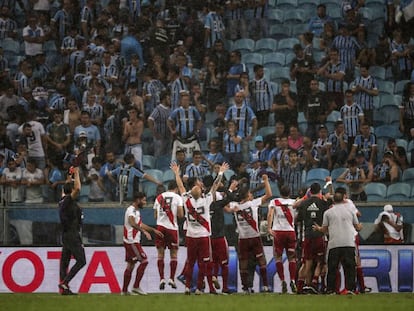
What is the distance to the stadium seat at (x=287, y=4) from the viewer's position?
103ft

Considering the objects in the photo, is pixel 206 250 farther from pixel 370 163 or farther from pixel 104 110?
pixel 104 110

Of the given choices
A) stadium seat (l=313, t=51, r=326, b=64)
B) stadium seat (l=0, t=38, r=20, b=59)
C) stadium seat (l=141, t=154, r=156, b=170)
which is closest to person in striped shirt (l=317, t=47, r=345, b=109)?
stadium seat (l=313, t=51, r=326, b=64)

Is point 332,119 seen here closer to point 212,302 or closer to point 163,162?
point 163,162

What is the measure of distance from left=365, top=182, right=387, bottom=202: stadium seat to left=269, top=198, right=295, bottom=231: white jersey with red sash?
2173 millimetres

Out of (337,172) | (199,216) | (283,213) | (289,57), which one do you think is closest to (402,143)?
(337,172)

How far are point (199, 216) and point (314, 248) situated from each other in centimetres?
242

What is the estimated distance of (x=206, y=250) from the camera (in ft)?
68.9

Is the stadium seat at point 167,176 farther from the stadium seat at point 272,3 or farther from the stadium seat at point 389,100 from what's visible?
the stadium seat at point 272,3

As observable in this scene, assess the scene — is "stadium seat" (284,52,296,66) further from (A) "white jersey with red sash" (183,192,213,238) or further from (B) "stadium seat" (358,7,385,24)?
(A) "white jersey with red sash" (183,192,213,238)

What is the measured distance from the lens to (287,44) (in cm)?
3042

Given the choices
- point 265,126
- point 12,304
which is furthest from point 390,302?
point 265,126

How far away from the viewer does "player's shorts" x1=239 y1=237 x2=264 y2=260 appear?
2211 centimetres

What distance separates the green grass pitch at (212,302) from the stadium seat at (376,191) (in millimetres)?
2858

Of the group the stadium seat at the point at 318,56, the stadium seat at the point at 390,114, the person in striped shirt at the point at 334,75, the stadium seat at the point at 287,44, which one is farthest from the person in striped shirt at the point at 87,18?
the stadium seat at the point at 390,114
